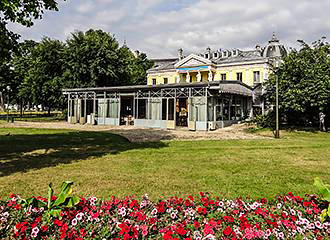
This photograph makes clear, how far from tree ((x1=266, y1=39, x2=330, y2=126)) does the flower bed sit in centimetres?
1581

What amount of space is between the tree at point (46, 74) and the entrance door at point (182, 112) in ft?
53.7

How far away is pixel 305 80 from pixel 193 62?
828 inches

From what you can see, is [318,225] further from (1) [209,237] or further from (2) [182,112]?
(2) [182,112]

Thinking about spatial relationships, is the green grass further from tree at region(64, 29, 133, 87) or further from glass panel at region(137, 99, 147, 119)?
tree at region(64, 29, 133, 87)

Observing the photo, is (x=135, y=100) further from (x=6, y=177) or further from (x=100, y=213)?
(x=100, y=213)

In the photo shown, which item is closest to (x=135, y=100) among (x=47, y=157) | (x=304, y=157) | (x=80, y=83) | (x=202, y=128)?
(x=202, y=128)

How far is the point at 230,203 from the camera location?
3811mm

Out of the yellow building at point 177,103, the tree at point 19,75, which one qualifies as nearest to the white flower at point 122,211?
the yellow building at point 177,103

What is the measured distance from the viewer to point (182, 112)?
22.5 meters

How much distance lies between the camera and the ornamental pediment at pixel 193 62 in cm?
3594

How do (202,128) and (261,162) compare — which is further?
(202,128)

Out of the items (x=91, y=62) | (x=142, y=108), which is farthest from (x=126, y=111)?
(x=91, y=62)

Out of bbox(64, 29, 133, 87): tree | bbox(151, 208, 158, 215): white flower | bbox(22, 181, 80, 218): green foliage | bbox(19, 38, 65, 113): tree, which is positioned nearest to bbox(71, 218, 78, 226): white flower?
bbox(22, 181, 80, 218): green foliage

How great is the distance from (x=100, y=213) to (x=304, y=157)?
26.3ft
